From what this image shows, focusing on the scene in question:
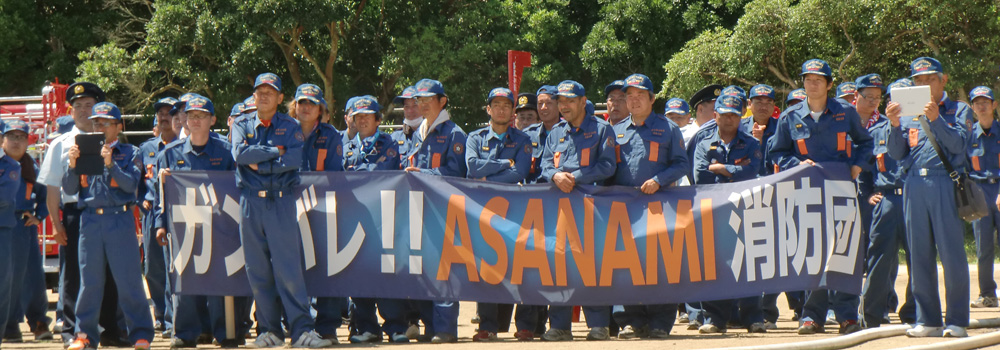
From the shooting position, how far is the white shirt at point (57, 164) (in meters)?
9.26

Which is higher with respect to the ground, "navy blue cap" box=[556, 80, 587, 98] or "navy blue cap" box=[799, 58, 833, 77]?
"navy blue cap" box=[799, 58, 833, 77]

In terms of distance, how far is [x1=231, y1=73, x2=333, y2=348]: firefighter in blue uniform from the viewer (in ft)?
26.8

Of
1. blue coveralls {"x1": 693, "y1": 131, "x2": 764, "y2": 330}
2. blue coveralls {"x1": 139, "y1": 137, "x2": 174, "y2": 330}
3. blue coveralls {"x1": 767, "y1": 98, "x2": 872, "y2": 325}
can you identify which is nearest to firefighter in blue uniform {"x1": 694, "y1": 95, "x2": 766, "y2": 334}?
blue coveralls {"x1": 693, "y1": 131, "x2": 764, "y2": 330}

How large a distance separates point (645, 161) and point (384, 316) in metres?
2.43

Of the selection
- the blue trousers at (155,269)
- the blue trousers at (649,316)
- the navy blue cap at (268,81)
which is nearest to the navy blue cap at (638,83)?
the blue trousers at (649,316)

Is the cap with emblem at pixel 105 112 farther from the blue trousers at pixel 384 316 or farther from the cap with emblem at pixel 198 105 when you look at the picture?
the blue trousers at pixel 384 316

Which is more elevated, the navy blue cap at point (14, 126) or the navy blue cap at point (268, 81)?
the navy blue cap at point (268, 81)

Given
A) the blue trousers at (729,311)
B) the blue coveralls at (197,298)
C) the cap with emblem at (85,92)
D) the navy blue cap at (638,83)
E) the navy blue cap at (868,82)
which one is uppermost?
the cap with emblem at (85,92)

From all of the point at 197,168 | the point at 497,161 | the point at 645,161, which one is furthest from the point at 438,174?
the point at 197,168

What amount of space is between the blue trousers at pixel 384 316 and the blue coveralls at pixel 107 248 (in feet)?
5.28

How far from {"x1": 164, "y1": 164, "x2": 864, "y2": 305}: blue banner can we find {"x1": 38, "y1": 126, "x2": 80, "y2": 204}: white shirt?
47.9 inches

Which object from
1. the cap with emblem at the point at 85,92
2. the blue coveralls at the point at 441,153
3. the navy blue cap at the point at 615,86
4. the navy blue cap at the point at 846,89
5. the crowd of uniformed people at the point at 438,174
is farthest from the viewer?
the navy blue cap at the point at 846,89

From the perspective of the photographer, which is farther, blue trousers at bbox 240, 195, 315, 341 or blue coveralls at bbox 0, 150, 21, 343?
blue coveralls at bbox 0, 150, 21, 343

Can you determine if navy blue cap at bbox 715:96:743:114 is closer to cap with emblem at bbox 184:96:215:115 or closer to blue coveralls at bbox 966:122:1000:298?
blue coveralls at bbox 966:122:1000:298
